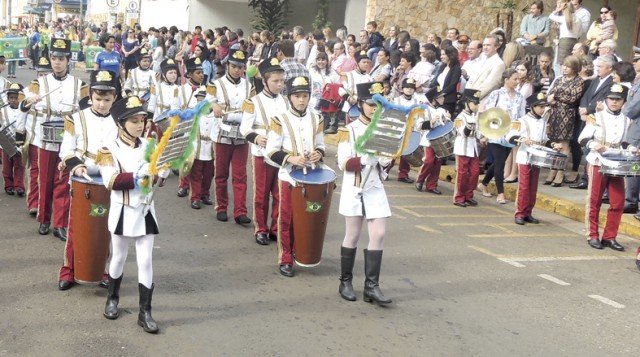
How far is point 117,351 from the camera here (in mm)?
5520

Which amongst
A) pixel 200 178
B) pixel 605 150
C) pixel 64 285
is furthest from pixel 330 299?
pixel 605 150

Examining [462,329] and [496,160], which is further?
[496,160]

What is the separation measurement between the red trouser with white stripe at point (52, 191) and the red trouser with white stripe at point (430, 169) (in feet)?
19.2

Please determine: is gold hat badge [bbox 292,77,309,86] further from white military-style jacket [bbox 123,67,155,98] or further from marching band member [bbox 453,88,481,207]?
white military-style jacket [bbox 123,67,155,98]

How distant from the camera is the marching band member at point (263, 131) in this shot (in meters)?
8.40

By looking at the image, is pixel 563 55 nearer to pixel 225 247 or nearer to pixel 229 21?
pixel 225 247

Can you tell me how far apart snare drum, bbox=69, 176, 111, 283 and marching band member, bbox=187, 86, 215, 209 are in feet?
12.1

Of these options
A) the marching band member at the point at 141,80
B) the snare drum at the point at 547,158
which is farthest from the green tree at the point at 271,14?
the snare drum at the point at 547,158

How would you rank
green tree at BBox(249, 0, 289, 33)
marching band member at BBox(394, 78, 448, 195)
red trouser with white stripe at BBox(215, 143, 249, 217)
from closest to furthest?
red trouser with white stripe at BBox(215, 143, 249, 217), marching band member at BBox(394, 78, 448, 195), green tree at BBox(249, 0, 289, 33)

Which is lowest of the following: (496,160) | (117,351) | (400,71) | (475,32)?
(117,351)

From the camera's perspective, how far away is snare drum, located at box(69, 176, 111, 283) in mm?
6312

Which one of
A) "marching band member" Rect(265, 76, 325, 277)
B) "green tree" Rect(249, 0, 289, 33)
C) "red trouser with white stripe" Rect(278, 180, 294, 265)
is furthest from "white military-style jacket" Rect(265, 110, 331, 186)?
"green tree" Rect(249, 0, 289, 33)

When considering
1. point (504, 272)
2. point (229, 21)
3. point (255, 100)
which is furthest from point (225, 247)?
point (229, 21)

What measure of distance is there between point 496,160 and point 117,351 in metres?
7.62
